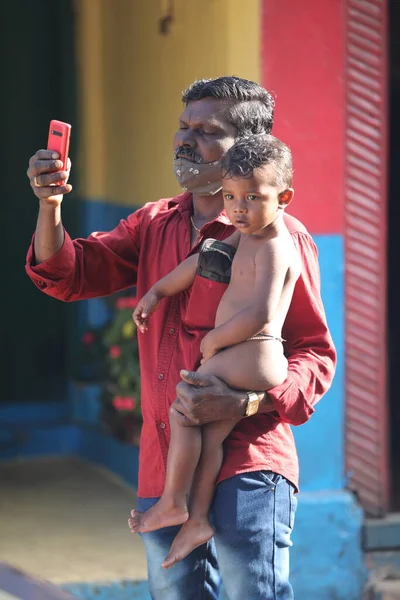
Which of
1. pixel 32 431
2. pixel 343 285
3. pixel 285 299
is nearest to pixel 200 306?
pixel 285 299

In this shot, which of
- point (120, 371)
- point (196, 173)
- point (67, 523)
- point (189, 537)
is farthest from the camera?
point (120, 371)

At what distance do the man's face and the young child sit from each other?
19 centimetres

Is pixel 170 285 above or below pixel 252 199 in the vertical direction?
below

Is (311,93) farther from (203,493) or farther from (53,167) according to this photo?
(203,493)

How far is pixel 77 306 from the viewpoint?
653 centimetres

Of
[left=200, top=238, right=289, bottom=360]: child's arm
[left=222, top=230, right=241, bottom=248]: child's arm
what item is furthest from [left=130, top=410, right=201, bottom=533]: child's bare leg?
[left=222, top=230, right=241, bottom=248]: child's arm

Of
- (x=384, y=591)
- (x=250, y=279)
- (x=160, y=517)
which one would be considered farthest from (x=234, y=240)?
(x=384, y=591)

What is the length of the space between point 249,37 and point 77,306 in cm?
248

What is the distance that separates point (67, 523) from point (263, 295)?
292cm

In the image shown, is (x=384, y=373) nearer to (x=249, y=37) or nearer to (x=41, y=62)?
(x=249, y=37)

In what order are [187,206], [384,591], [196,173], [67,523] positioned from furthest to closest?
[67,523]
[384,591]
[187,206]
[196,173]

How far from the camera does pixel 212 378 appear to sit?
2.71 m

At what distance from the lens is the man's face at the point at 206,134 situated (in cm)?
287

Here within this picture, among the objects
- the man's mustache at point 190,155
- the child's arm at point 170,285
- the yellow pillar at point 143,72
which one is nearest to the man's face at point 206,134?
the man's mustache at point 190,155
